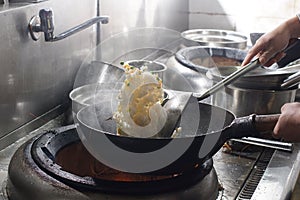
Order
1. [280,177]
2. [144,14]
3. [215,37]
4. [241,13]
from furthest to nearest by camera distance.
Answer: [241,13] → [215,37] → [144,14] → [280,177]

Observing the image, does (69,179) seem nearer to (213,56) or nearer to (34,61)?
(34,61)

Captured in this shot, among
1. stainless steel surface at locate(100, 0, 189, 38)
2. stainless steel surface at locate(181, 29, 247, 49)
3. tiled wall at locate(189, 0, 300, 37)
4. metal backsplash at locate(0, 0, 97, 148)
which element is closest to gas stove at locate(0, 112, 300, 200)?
metal backsplash at locate(0, 0, 97, 148)

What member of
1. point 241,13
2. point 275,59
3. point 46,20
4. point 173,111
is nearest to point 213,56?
point 275,59

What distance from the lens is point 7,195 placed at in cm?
102

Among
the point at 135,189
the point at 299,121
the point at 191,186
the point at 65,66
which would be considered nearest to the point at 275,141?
the point at 299,121

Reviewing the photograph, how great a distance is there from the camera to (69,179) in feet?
3.07

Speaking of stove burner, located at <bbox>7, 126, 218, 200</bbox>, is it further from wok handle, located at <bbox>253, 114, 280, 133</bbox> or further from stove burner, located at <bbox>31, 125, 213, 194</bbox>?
wok handle, located at <bbox>253, 114, 280, 133</bbox>

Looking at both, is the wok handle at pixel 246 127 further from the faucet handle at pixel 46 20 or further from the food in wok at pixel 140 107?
the faucet handle at pixel 46 20

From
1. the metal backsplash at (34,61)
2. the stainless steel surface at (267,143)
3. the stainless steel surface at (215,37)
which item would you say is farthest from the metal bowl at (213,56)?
the stainless steel surface at (267,143)

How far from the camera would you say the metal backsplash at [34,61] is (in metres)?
1.28

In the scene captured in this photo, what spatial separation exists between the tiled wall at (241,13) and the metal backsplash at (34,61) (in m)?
1.03

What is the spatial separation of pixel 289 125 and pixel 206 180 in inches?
9.2

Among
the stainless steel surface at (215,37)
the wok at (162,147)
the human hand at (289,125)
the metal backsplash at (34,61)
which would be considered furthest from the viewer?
the stainless steel surface at (215,37)

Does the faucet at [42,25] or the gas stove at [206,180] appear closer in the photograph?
the gas stove at [206,180]
